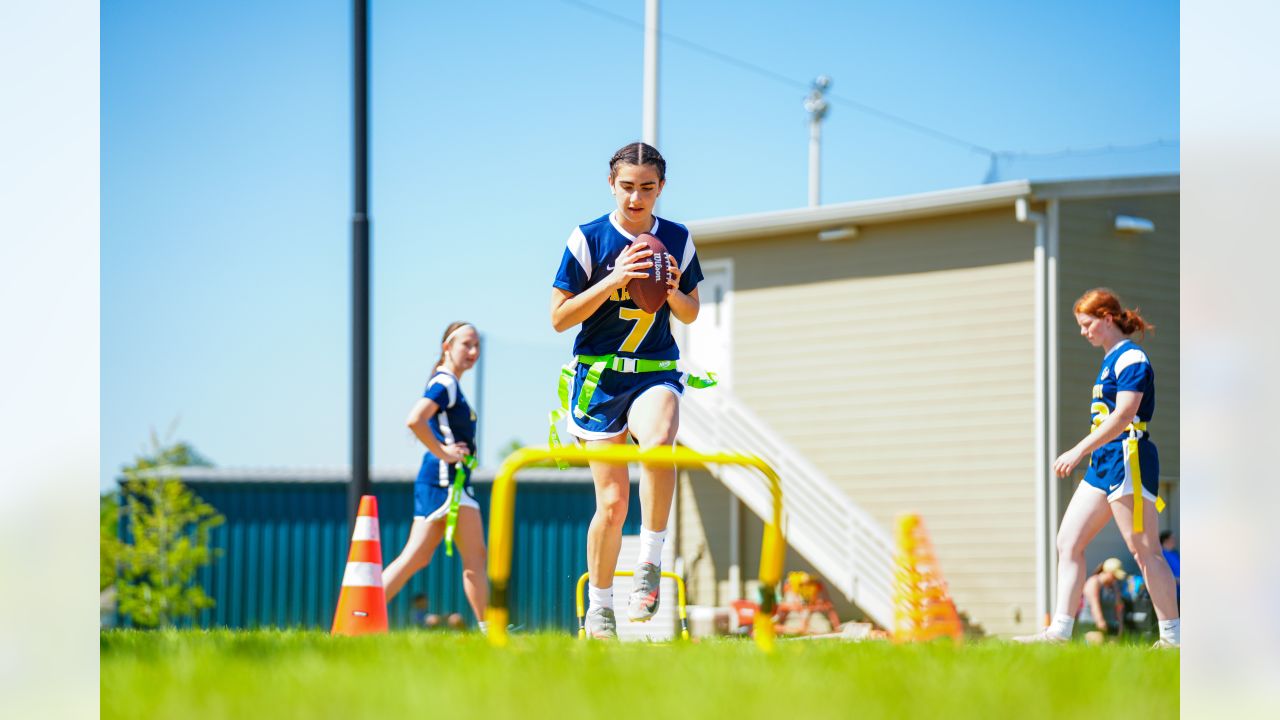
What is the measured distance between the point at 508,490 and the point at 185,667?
1020mm

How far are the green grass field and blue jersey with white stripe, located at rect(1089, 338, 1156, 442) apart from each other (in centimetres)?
238

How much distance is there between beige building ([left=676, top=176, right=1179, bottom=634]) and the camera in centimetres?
1836

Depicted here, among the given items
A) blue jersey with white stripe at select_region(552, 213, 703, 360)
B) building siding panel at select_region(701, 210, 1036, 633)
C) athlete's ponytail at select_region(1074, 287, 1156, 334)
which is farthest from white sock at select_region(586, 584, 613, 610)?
building siding panel at select_region(701, 210, 1036, 633)

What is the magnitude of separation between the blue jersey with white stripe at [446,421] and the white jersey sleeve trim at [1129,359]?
3785mm

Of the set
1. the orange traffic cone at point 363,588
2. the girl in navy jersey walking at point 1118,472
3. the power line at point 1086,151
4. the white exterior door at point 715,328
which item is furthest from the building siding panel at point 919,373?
the orange traffic cone at point 363,588

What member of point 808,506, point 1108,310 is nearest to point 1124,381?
point 1108,310

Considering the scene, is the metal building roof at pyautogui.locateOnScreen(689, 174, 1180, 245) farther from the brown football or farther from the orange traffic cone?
the brown football

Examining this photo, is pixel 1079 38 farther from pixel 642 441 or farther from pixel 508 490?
pixel 508 490

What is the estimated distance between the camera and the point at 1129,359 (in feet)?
22.5

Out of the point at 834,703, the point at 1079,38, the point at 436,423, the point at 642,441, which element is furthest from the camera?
the point at 1079,38

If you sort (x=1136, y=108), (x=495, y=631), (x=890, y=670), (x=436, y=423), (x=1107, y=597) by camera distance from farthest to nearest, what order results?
(x=1136, y=108) < (x=1107, y=597) < (x=436, y=423) < (x=495, y=631) < (x=890, y=670)

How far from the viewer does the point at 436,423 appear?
859cm
